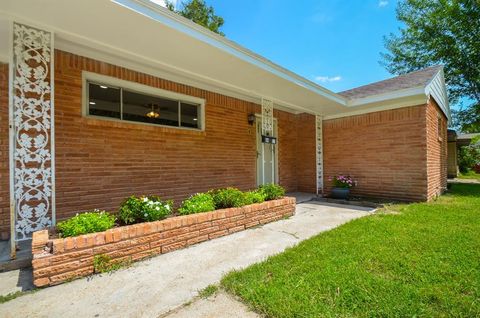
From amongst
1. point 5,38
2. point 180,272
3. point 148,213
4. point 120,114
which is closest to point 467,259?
point 180,272

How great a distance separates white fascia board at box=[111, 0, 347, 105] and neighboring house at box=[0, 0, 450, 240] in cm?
1

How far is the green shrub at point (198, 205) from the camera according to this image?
12.1 ft

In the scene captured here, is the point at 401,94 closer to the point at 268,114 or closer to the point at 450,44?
the point at 268,114

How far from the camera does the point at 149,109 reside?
4.95 metres

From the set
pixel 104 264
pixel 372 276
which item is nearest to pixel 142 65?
pixel 104 264

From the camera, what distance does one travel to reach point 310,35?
31.9ft

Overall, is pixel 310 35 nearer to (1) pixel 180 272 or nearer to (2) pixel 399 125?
(2) pixel 399 125

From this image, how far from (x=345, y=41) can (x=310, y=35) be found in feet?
9.04

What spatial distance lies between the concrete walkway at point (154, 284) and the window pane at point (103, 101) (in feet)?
9.34

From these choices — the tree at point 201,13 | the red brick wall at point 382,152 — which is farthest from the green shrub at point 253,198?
the tree at point 201,13

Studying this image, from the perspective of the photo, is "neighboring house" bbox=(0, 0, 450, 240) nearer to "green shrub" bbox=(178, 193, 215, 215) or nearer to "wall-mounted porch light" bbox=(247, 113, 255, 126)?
"wall-mounted porch light" bbox=(247, 113, 255, 126)

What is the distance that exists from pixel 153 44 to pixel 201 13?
16.2 meters

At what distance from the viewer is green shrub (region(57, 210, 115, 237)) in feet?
8.70

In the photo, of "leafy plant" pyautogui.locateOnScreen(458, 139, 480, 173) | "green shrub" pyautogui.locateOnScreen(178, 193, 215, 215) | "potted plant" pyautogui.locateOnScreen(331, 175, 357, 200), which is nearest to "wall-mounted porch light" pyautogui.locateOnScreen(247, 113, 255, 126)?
A: "potted plant" pyautogui.locateOnScreen(331, 175, 357, 200)
